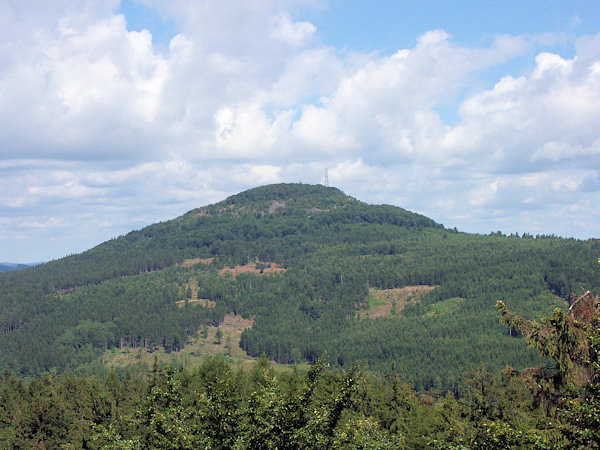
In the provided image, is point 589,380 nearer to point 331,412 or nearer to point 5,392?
point 331,412

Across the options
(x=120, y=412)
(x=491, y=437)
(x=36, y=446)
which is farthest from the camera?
(x=120, y=412)

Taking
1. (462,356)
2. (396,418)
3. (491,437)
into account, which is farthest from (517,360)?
(491,437)

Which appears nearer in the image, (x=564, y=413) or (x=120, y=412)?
(x=564, y=413)

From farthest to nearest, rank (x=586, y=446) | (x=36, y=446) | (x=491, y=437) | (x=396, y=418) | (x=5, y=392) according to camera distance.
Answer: (x=5, y=392), (x=36, y=446), (x=396, y=418), (x=491, y=437), (x=586, y=446)

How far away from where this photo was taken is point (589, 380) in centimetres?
2347

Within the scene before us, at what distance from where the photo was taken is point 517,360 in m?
184

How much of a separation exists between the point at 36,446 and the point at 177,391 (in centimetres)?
5157

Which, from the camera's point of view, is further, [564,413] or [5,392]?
[5,392]

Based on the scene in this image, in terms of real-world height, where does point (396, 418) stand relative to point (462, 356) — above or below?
above

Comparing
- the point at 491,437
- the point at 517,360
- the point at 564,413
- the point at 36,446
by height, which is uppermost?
the point at 564,413

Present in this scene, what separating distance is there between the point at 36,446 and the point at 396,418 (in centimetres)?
4653

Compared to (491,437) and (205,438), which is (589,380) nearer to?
(491,437)

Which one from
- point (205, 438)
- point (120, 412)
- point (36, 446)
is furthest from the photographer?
point (120, 412)

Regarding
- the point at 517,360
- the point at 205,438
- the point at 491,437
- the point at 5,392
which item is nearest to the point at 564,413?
the point at 491,437
